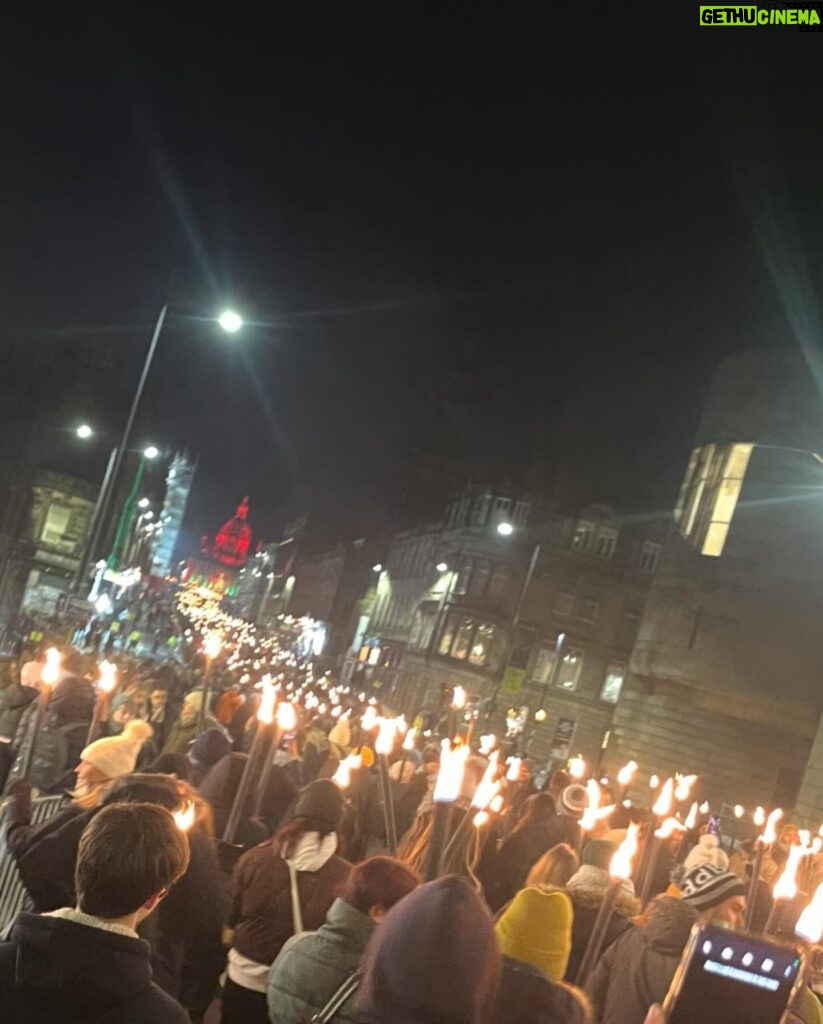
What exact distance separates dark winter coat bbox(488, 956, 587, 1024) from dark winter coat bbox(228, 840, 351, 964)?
6.65ft

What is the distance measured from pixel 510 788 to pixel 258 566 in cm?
18165

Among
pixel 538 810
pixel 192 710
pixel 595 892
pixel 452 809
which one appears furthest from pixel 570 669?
pixel 452 809

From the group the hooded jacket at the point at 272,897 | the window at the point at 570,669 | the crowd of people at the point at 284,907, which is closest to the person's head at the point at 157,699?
the crowd of people at the point at 284,907

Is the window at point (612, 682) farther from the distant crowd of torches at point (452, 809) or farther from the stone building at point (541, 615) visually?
the distant crowd of torches at point (452, 809)

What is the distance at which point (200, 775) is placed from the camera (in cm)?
898

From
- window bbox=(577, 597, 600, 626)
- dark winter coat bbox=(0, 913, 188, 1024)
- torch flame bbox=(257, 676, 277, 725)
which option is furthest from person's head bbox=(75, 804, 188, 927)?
window bbox=(577, 597, 600, 626)

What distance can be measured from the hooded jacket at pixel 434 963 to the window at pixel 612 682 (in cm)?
6094

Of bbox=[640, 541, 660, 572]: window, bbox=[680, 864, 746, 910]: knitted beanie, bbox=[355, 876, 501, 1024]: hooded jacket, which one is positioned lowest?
bbox=[680, 864, 746, 910]: knitted beanie

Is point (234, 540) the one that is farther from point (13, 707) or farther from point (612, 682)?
point (13, 707)

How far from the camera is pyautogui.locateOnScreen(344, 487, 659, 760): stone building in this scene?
202 feet

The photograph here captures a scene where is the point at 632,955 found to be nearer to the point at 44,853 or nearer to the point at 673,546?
the point at 44,853

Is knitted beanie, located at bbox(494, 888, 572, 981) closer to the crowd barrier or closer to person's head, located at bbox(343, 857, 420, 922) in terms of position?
person's head, located at bbox(343, 857, 420, 922)

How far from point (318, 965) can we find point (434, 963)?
1466 mm

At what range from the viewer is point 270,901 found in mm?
5309
